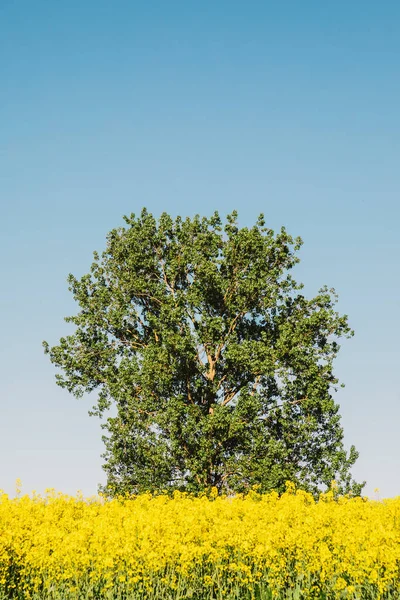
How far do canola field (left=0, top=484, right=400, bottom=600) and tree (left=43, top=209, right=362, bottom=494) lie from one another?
A: 1197 cm

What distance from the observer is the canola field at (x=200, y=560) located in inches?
445

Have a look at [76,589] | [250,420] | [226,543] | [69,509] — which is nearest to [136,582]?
[76,589]

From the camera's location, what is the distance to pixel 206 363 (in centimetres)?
A: 2819

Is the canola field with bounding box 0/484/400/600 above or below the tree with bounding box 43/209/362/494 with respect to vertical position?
below

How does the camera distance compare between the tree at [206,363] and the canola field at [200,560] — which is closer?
the canola field at [200,560]

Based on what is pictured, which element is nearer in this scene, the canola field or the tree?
the canola field

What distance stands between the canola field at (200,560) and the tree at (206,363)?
39.3ft

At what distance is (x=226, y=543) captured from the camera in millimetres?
12609

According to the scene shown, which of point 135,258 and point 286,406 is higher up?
point 135,258

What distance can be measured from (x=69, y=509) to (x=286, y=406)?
468 inches

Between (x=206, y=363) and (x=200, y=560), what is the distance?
16.6 metres

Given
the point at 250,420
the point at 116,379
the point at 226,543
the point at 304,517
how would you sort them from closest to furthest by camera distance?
1. the point at 226,543
2. the point at 304,517
3. the point at 250,420
4. the point at 116,379

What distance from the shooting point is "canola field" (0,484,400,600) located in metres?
11.3

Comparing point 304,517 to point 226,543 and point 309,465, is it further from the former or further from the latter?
point 309,465
